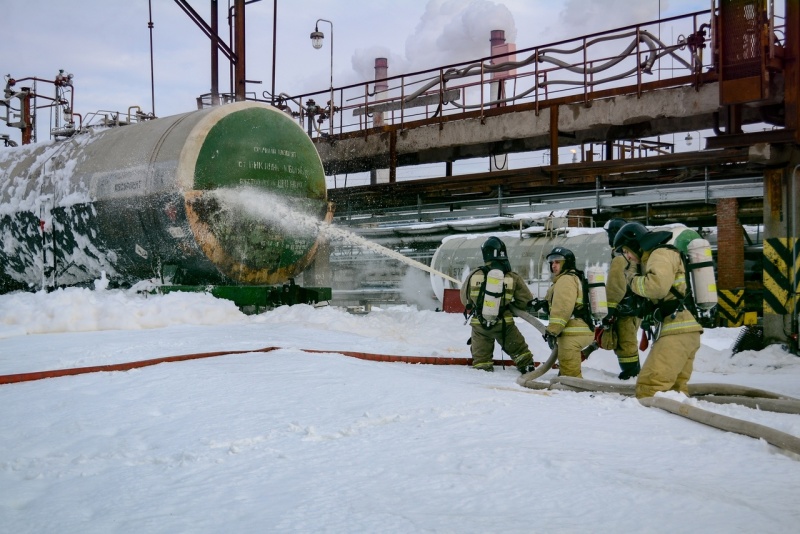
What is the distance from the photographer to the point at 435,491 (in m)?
3.26

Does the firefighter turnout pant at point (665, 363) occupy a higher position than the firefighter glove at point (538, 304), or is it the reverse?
the firefighter glove at point (538, 304)

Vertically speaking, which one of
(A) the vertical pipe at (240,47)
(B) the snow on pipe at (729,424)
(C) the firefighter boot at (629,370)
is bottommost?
(C) the firefighter boot at (629,370)

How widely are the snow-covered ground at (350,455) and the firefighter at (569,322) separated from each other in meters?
0.58

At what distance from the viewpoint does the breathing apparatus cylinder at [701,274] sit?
5617 millimetres

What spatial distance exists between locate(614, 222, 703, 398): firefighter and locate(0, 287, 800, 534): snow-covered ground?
13.7 inches

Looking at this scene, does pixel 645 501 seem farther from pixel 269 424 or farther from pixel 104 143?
pixel 104 143

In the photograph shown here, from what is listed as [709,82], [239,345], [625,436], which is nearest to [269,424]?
[625,436]

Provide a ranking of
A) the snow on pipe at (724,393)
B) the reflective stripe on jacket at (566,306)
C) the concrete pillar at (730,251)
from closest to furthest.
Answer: the snow on pipe at (724,393) < the reflective stripe on jacket at (566,306) < the concrete pillar at (730,251)

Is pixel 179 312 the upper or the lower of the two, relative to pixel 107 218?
lower

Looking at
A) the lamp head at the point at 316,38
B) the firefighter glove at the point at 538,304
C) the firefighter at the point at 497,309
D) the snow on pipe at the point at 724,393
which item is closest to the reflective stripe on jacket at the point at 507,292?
the firefighter at the point at 497,309

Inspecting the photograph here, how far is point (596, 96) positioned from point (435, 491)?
1165 cm

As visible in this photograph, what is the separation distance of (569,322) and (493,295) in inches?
43.8

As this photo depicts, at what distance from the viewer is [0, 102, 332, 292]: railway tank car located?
9.91 meters

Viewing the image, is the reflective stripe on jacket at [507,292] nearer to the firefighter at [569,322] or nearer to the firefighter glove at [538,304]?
the firefighter glove at [538,304]
